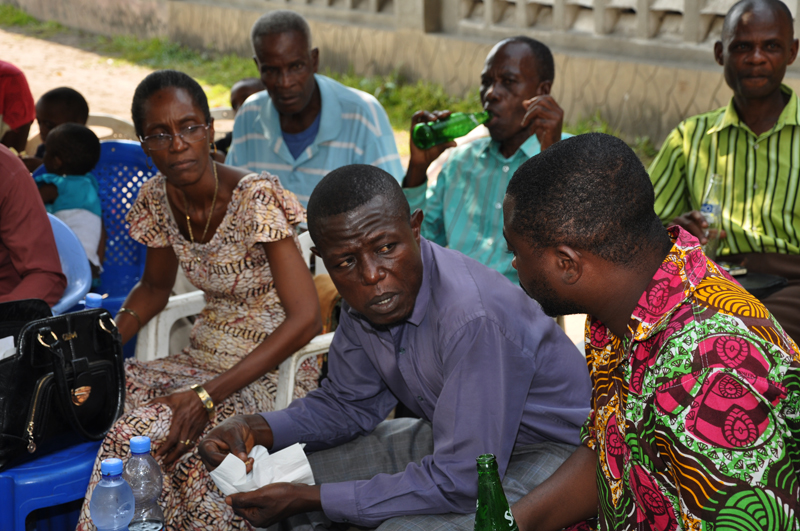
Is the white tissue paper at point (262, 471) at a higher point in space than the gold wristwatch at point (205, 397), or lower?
higher

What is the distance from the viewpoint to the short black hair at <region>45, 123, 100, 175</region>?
4.11 meters

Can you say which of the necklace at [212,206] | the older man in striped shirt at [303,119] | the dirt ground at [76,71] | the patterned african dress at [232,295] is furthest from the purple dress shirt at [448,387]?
the dirt ground at [76,71]

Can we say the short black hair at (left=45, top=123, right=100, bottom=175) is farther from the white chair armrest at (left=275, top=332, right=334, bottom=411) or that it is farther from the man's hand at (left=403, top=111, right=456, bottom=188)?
the white chair armrest at (left=275, top=332, right=334, bottom=411)

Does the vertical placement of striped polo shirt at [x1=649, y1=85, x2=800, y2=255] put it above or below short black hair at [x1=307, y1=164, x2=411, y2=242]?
below

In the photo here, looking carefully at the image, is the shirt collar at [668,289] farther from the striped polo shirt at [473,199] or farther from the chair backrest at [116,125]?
the chair backrest at [116,125]

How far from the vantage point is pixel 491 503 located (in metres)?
1.65

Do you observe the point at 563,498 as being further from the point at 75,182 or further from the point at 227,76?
the point at 227,76

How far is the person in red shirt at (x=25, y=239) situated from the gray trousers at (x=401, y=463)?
1286 mm

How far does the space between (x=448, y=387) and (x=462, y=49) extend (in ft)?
21.4

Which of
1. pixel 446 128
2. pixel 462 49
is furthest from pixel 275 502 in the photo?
pixel 462 49

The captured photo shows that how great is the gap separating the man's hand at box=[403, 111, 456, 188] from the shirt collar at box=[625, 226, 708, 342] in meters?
2.20

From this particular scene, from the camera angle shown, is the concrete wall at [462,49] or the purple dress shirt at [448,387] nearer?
the purple dress shirt at [448,387]

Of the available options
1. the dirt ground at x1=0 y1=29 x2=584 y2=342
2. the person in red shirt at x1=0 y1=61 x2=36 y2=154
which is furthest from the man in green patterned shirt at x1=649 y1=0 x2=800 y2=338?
the dirt ground at x1=0 y1=29 x2=584 y2=342

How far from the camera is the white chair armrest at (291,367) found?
2943 millimetres
